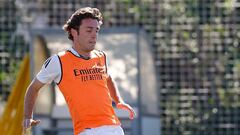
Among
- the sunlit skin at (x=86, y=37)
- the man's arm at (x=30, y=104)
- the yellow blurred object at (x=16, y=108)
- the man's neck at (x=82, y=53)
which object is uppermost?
the sunlit skin at (x=86, y=37)

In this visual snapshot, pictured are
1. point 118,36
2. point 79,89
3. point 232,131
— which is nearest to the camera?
point 79,89

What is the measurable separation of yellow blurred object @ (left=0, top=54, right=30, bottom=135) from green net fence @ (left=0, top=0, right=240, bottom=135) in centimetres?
116

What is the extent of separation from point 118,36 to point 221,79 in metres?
2.24

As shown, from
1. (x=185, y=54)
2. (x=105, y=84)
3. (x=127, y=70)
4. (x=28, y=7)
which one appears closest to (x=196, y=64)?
(x=185, y=54)

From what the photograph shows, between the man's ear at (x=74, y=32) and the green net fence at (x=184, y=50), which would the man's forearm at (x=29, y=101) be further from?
the green net fence at (x=184, y=50)

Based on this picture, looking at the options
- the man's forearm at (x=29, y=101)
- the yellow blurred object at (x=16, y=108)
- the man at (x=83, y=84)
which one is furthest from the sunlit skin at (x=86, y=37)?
the yellow blurred object at (x=16, y=108)

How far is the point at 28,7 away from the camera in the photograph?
12.3 metres

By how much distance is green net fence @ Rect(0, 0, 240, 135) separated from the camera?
11.8 meters

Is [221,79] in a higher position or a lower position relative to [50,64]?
lower

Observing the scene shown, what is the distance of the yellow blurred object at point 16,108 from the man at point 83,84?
419 cm

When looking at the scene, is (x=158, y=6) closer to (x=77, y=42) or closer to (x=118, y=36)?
(x=118, y=36)

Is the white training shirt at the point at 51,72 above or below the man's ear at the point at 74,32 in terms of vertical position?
below

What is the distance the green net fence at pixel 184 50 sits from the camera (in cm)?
1177

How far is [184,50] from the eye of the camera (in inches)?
469
